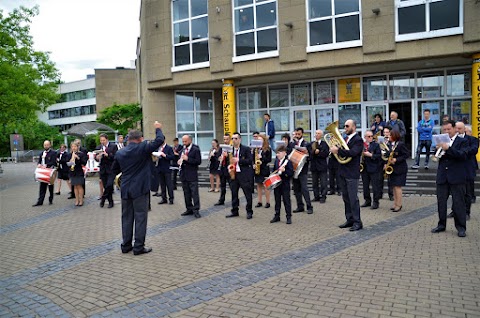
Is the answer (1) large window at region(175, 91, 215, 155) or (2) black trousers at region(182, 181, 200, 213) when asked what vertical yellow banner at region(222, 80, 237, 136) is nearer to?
(1) large window at region(175, 91, 215, 155)

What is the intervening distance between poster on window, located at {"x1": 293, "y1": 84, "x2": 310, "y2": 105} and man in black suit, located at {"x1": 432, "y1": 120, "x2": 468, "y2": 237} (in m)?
12.6

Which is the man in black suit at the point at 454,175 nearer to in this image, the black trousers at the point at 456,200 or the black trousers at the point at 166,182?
the black trousers at the point at 456,200

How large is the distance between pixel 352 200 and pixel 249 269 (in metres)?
3.04

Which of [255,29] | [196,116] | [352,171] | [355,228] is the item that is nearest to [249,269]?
[355,228]

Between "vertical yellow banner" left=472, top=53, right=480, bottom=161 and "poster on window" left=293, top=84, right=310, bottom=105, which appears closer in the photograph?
"vertical yellow banner" left=472, top=53, right=480, bottom=161

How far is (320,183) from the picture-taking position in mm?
12102

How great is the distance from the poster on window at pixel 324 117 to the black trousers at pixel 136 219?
13.8 m

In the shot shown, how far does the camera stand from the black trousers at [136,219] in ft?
24.0

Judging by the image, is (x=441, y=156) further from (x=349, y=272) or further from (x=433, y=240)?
(x=349, y=272)

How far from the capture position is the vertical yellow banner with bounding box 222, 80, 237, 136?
788 inches

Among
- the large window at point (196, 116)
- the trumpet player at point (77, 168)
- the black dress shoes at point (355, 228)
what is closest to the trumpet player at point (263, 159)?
the black dress shoes at point (355, 228)

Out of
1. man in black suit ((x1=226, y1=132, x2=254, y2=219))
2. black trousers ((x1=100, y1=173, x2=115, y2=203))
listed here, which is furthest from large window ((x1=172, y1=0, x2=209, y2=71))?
man in black suit ((x1=226, y1=132, x2=254, y2=219))

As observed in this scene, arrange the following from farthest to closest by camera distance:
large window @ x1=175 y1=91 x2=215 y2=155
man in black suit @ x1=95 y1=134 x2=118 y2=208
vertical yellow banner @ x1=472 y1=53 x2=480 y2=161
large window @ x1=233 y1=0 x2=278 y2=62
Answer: large window @ x1=175 y1=91 x2=215 y2=155, large window @ x1=233 y1=0 x2=278 y2=62, vertical yellow banner @ x1=472 y1=53 x2=480 y2=161, man in black suit @ x1=95 y1=134 x2=118 y2=208

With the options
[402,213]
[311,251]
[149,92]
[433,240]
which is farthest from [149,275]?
[149,92]
